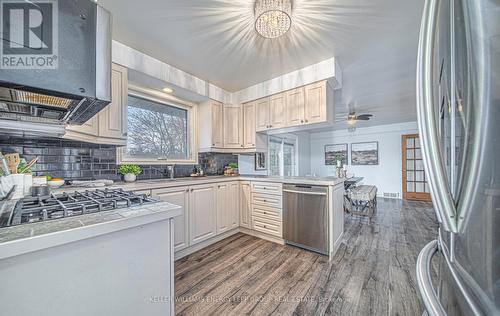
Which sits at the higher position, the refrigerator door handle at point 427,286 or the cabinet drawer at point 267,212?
the refrigerator door handle at point 427,286

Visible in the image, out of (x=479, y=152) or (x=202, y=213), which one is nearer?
(x=479, y=152)

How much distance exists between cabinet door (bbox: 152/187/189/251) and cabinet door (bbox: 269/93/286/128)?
1.59 metres

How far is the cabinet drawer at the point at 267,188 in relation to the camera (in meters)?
2.64

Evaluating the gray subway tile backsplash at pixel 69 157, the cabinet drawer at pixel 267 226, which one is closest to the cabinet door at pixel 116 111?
the gray subway tile backsplash at pixel 69 157

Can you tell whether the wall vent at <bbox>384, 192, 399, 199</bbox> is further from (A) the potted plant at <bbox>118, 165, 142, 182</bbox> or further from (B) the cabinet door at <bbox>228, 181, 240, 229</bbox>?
(A) the potted plant at <bbox>118, 165, 142, 182</bbox>

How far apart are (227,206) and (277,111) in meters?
1.61

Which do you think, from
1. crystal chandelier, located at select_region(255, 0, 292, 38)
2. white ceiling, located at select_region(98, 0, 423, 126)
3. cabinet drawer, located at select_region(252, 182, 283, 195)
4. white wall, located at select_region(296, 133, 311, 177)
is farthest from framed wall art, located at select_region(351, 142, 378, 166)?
crystal chandelier, located at select_region(255, 0, 292, 38)

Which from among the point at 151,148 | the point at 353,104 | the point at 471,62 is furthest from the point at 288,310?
the point at 353,104

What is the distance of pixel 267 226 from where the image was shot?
2.74 meters

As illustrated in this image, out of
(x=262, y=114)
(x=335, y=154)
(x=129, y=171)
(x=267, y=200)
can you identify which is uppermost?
(x=262, y=114)

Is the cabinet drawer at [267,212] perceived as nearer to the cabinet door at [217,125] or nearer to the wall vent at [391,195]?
the cabinet door at [217,125]

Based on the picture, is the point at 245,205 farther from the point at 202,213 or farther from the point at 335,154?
the point at 335,154

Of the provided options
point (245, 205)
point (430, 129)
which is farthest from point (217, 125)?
point (430, 129)

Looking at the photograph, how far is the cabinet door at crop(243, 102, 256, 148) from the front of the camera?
128 inches
